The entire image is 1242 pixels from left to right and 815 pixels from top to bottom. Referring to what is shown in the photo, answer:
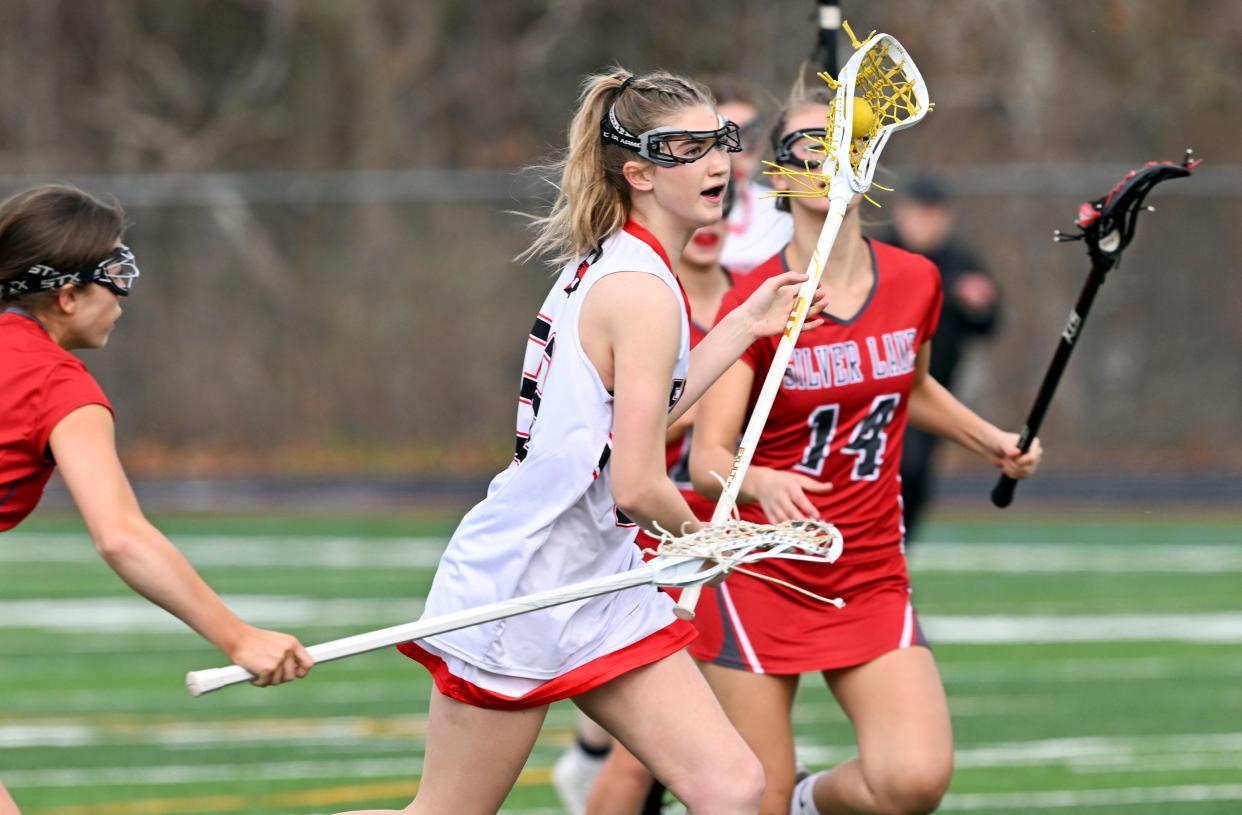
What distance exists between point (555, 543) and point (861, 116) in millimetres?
1352

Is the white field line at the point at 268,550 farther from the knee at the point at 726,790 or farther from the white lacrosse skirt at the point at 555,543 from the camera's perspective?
the knee at the point at 726,790

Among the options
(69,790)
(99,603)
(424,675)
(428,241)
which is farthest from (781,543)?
(428,241)

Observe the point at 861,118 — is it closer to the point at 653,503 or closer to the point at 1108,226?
the point at 1108,226

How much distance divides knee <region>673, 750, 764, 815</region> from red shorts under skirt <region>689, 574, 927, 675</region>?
0.94 m

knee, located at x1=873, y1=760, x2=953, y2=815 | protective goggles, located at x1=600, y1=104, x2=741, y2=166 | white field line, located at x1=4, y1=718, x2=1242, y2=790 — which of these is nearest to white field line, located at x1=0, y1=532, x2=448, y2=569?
white field line, located at x1=4, y1=718, x2=1242, y2=790

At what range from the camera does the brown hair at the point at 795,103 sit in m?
5.77

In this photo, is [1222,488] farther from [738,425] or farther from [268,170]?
[738,425]

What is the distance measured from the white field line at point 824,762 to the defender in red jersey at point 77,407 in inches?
143

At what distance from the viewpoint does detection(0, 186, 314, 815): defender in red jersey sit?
14.1ft

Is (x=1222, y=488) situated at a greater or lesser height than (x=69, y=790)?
lesser

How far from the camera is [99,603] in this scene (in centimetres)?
1287

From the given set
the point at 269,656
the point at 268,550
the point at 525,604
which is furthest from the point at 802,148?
the point at 268,550

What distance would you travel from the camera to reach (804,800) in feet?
18.5

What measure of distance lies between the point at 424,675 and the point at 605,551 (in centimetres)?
585
